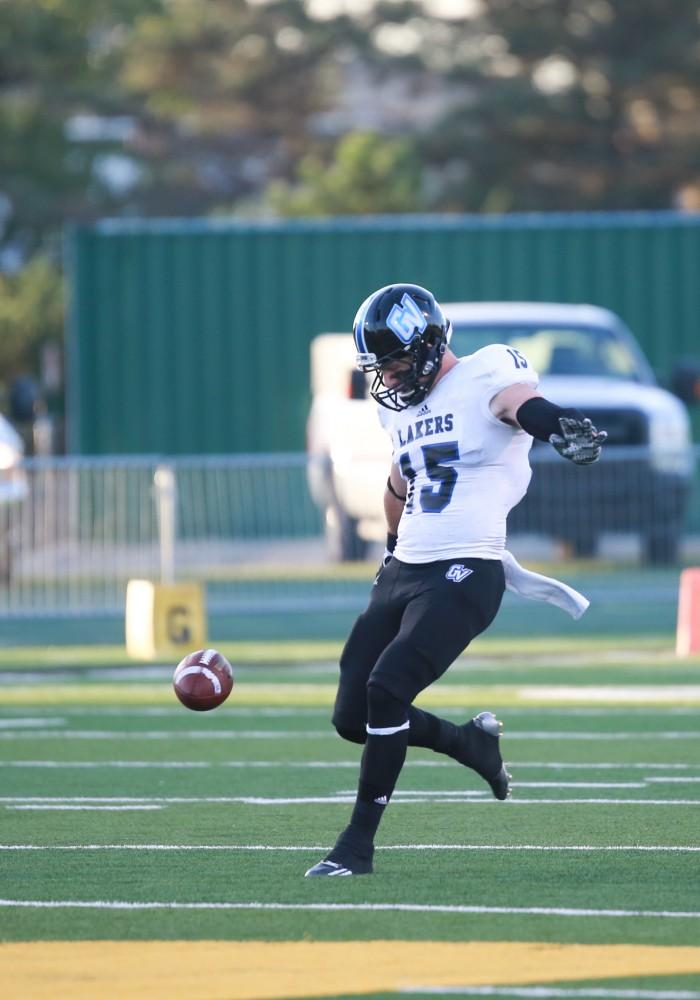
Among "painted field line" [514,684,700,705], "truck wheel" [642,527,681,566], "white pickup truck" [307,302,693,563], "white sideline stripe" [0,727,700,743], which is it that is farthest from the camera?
"truck wheel" [642,527,681,566]

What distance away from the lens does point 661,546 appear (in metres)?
20.1

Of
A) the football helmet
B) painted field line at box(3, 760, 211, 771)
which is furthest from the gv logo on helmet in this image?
painted field line at box(3, 760, 211, 771)

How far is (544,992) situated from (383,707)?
1.79m

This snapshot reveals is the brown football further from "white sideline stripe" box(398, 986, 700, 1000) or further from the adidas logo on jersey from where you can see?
"white sideline stripe" box(398, 986, 700, 1000)

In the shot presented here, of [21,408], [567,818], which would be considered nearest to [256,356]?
[21,408]

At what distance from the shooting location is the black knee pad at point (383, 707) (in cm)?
710

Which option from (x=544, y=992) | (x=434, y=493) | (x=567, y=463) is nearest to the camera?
(x=544, y=992)

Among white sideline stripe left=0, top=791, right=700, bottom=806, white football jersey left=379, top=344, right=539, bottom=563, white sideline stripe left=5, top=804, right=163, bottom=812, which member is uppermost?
white football jersey left=379, top=344, right=539, bottom=563

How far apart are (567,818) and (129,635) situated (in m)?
7.74

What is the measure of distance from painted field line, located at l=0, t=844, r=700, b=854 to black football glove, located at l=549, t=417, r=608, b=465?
1505 millimetres

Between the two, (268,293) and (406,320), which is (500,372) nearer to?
(406,320)

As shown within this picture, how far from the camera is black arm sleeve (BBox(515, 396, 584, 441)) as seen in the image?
7.00m

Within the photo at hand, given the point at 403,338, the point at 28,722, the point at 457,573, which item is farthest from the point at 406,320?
the point at 28,722

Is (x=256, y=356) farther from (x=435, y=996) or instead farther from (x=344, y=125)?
(x=344, y=125)
